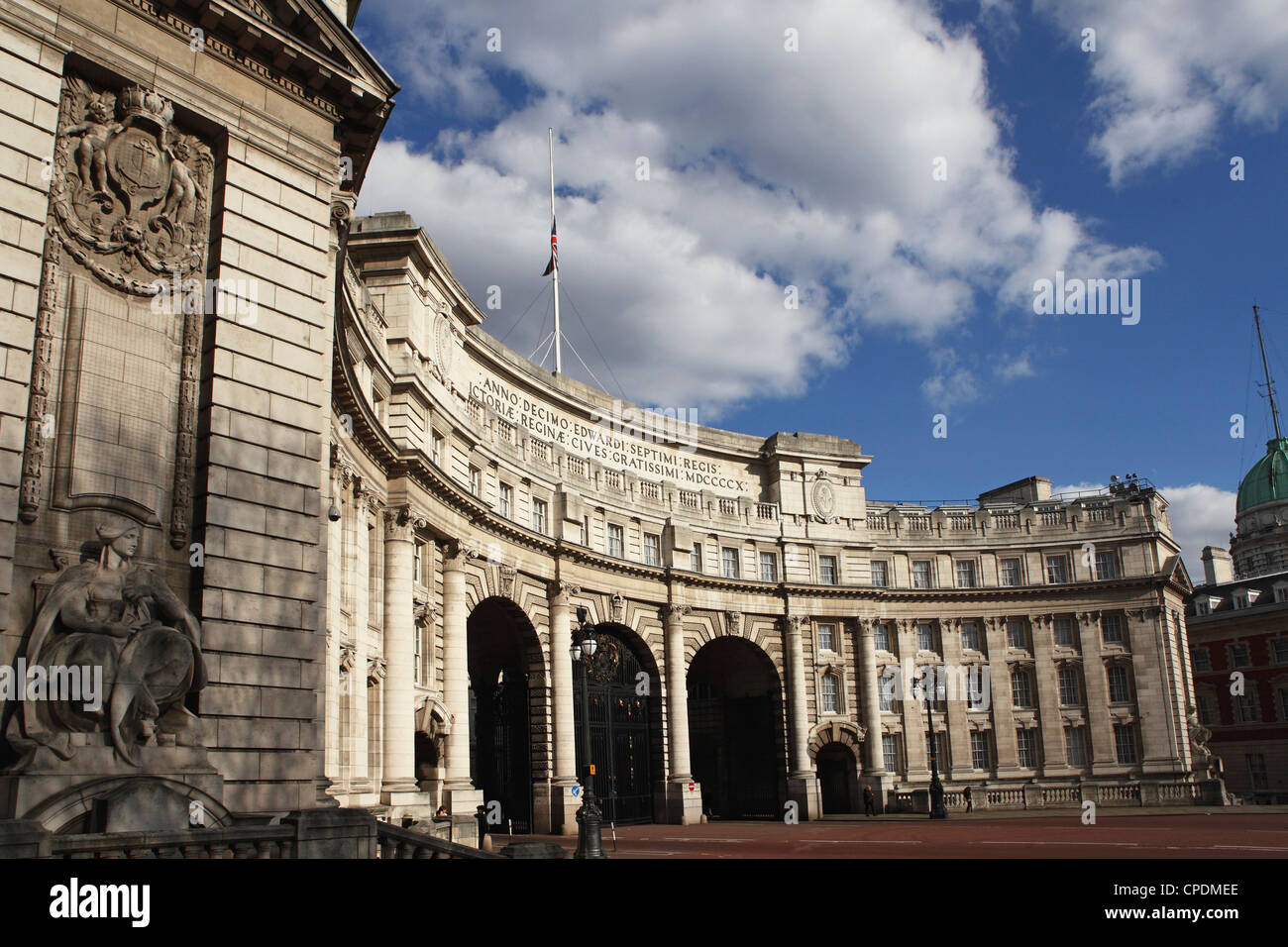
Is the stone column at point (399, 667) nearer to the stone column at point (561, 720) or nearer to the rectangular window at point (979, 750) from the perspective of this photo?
the stone column at point (561, 720)

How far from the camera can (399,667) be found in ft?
103

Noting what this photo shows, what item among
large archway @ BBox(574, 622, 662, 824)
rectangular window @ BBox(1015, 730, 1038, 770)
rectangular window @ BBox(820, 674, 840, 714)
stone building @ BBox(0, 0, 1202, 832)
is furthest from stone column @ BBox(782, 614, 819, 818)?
rectangular window @ BBox(1015, 730, 1038, 770)

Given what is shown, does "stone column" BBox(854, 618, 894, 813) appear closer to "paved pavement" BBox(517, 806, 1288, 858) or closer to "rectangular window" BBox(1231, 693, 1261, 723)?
"paved pavement" BBox(517, 806, 1288, 858)

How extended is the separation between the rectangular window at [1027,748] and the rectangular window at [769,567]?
657 inches

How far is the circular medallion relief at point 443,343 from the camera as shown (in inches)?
Answer: 1437

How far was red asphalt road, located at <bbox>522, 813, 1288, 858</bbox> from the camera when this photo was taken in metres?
26.6

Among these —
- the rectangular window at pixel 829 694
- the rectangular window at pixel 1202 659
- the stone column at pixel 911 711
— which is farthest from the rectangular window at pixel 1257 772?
the rectangular window at pixel 829 694

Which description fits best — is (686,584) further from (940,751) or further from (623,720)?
(940,751)

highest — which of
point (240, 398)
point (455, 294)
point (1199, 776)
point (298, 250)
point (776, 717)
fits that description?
point (455, 294)

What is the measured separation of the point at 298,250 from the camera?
18750 millimetres

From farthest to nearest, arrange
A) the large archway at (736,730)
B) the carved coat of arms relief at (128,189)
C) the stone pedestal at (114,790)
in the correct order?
the large archway at (736,730)
the carved coat of arms relief at (128,189)
the stone pedestal at (114,790)

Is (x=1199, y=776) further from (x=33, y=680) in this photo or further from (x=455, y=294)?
(x=33, y=680)
